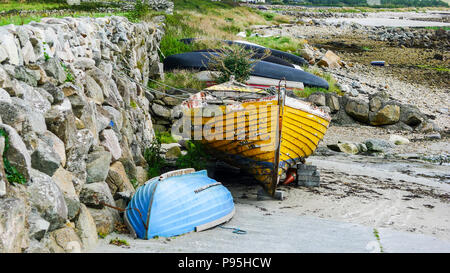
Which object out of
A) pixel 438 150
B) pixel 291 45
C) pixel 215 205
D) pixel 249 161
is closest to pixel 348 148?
pixel 438 150

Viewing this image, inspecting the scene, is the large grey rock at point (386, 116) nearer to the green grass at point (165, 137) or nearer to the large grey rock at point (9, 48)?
the green grass at point (165, 137)

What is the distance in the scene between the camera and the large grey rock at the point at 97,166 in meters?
7.35

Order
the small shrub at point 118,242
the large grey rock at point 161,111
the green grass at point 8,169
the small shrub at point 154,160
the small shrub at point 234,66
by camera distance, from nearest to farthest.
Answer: the green grass at point 8,169 < the small shrub at point 118,242 < the small shrub at point 154,160 < the large grey rock at point 161,111 < the small shrub at point 234,66

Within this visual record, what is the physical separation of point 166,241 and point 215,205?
→ 1259 millimetres

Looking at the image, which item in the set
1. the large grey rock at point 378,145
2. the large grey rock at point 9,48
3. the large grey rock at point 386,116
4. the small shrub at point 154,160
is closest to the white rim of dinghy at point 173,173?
the small shrub at point 154,160

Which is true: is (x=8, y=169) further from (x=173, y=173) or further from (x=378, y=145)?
(x=378, y=145)

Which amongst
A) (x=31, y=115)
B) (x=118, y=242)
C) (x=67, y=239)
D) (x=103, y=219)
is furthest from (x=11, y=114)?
(x=118, y=242)

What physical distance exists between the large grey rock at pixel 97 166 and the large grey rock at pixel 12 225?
2378 millimetres

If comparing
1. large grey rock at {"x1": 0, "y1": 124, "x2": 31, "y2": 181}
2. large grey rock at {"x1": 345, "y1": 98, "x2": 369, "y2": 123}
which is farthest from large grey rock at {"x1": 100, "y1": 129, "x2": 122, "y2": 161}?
large grey rock at {"x1": 345, "y1": 98, "x2": 369, "y2": 123}

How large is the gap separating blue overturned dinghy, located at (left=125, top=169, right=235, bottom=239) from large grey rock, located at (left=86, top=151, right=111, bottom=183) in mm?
611

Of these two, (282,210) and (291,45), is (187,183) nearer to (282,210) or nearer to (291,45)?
(282,210)

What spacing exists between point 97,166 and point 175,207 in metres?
1.29

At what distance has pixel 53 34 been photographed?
787 cm
